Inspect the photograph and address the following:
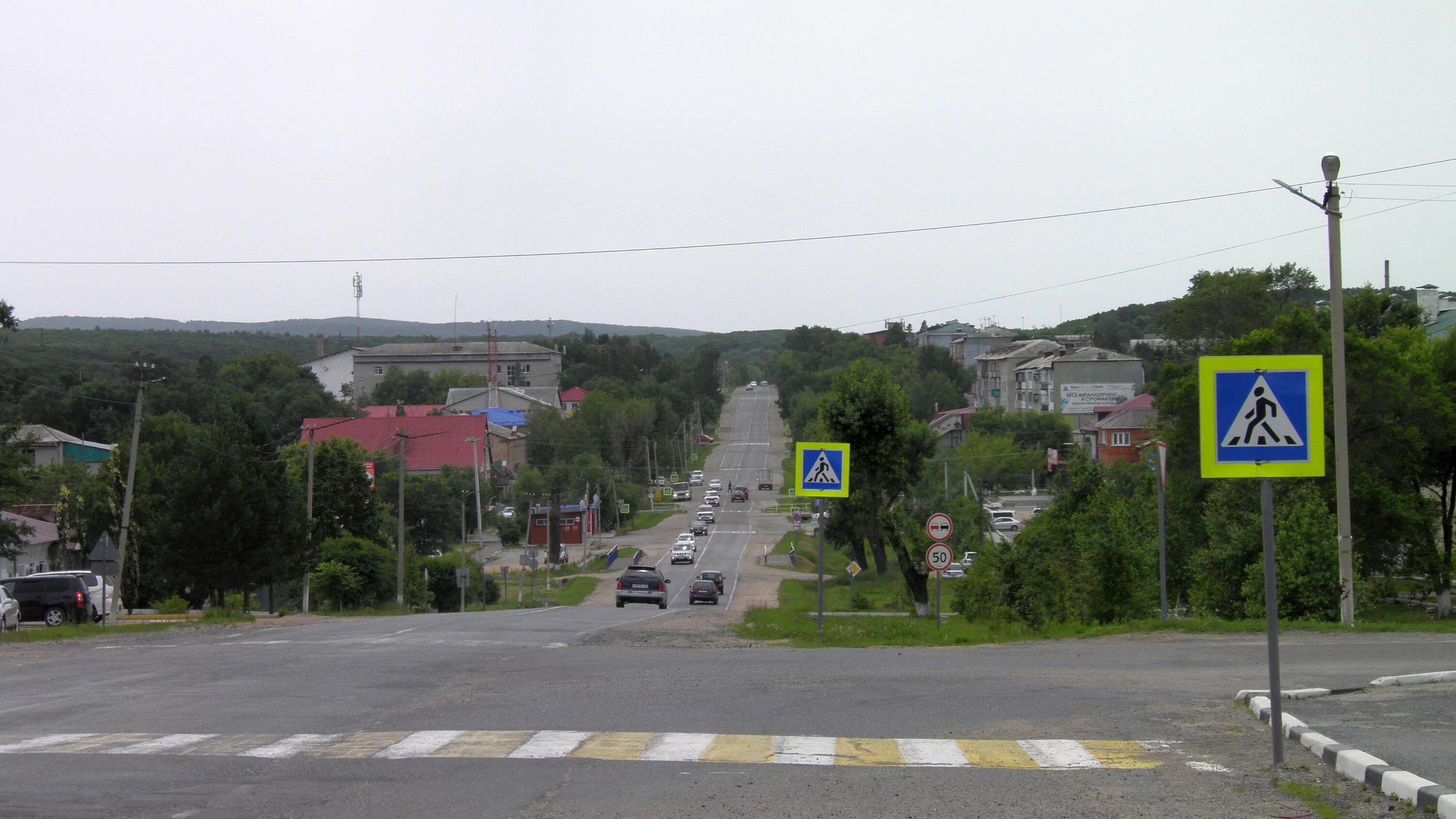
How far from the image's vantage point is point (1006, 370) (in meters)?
130

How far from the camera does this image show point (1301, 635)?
56.1ft

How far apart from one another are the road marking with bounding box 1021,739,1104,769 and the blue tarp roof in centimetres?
10911

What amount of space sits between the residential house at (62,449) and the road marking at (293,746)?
7950cm

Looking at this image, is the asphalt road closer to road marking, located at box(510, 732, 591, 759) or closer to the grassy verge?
road marking, located at box(510, 732, 591, 759)

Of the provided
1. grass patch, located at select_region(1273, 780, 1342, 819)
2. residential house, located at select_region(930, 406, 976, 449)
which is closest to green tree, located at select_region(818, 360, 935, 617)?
grass patch, located at select_region(1273, 780, 1342, 819)

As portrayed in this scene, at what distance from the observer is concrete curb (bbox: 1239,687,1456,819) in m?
6.39

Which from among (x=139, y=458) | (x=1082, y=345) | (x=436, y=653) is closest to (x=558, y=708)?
(x=436, y=653)

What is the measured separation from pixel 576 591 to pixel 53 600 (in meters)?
30.9

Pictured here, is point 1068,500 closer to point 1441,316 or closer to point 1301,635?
point 1301,635

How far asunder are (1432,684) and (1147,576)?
14.1m

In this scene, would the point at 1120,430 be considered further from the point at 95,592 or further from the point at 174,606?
the point at 95,592

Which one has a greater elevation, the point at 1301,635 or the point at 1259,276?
the point at 1259,276

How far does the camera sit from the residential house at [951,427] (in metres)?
112

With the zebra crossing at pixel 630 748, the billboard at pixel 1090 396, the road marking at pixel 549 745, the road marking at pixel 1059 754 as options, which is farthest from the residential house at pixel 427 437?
the road marking at pixel 1059 754
